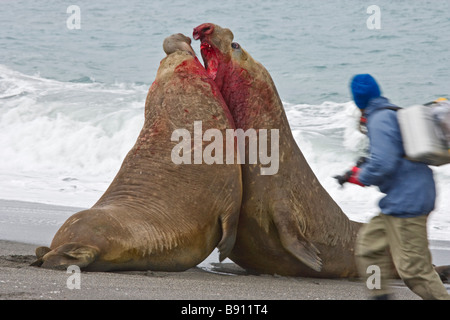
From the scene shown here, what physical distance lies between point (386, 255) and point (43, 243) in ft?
13.0

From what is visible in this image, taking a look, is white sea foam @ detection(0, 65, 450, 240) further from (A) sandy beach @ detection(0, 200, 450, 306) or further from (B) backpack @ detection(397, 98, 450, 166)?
(B) backpack @ detection(397, 98, 450, 166)

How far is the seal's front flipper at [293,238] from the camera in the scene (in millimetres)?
5555

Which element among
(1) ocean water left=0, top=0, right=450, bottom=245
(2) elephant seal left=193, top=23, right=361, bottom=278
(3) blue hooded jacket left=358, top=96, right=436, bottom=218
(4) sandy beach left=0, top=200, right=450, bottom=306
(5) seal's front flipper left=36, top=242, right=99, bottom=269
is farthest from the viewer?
(1) ocean water left=0, top=0, right=450, bottom=245

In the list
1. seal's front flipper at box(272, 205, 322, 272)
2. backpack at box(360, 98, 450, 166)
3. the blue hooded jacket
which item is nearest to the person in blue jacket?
the blue hooded jacket

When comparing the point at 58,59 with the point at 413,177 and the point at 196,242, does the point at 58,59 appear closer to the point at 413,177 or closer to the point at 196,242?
the point at 196,242

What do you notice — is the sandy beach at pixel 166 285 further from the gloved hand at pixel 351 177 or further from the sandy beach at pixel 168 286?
the gloved hand at pixel 351 177

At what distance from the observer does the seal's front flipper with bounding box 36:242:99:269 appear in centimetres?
492

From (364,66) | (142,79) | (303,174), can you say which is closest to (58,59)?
(142,79)

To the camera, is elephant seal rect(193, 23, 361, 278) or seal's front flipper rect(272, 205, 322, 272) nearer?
seal's front flipper rect(272, 205, 322, 272)

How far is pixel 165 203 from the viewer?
5.50 m

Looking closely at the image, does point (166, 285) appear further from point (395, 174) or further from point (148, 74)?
point (148, 74)

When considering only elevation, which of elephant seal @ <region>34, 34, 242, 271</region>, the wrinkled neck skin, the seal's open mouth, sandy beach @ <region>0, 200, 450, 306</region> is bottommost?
sandy beach @ <region>0, 200, 450, 306</region>

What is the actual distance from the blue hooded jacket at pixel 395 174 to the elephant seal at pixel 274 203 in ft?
5.70

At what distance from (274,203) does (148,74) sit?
16286 mm
